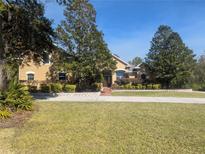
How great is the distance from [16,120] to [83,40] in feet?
61.2

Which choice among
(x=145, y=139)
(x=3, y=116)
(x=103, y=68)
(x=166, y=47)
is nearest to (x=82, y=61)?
(x=103, y=68)

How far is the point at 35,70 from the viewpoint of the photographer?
33.5 m

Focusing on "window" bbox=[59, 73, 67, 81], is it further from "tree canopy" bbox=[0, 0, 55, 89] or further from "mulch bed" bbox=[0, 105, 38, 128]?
"mulch bed" bbox=[0, 105, 38, 128]

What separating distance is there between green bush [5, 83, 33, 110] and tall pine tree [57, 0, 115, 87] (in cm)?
1543

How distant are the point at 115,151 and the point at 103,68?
2297 cm

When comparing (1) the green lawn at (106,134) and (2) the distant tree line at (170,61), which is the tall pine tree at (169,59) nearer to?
(2) the distant tree line at (170,61)

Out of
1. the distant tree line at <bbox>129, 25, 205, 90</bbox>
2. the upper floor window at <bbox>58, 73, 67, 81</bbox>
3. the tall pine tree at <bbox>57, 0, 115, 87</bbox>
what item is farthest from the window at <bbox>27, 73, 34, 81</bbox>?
the distant tree line at <bbox>129, 25, 205, 90</bbox>

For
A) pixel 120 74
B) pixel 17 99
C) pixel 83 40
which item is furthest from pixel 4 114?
pixel 120 74

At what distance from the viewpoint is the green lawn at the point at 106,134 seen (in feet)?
22.5

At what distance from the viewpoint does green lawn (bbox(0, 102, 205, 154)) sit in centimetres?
685

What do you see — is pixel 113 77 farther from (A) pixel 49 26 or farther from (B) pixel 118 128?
(B) pixel 118 128

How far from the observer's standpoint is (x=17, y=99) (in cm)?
1162

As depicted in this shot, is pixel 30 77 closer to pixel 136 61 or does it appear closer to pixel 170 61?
pixel 170 61

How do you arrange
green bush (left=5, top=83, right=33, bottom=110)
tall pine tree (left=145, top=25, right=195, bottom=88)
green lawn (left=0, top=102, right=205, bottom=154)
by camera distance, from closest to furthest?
green lawn (left=0, top=102, right=205, bottom=154)
green bush (left=5, top=83, right=33, bottom=110)
tall pine tree (left=145, top=25, right=195, bottom=88)
